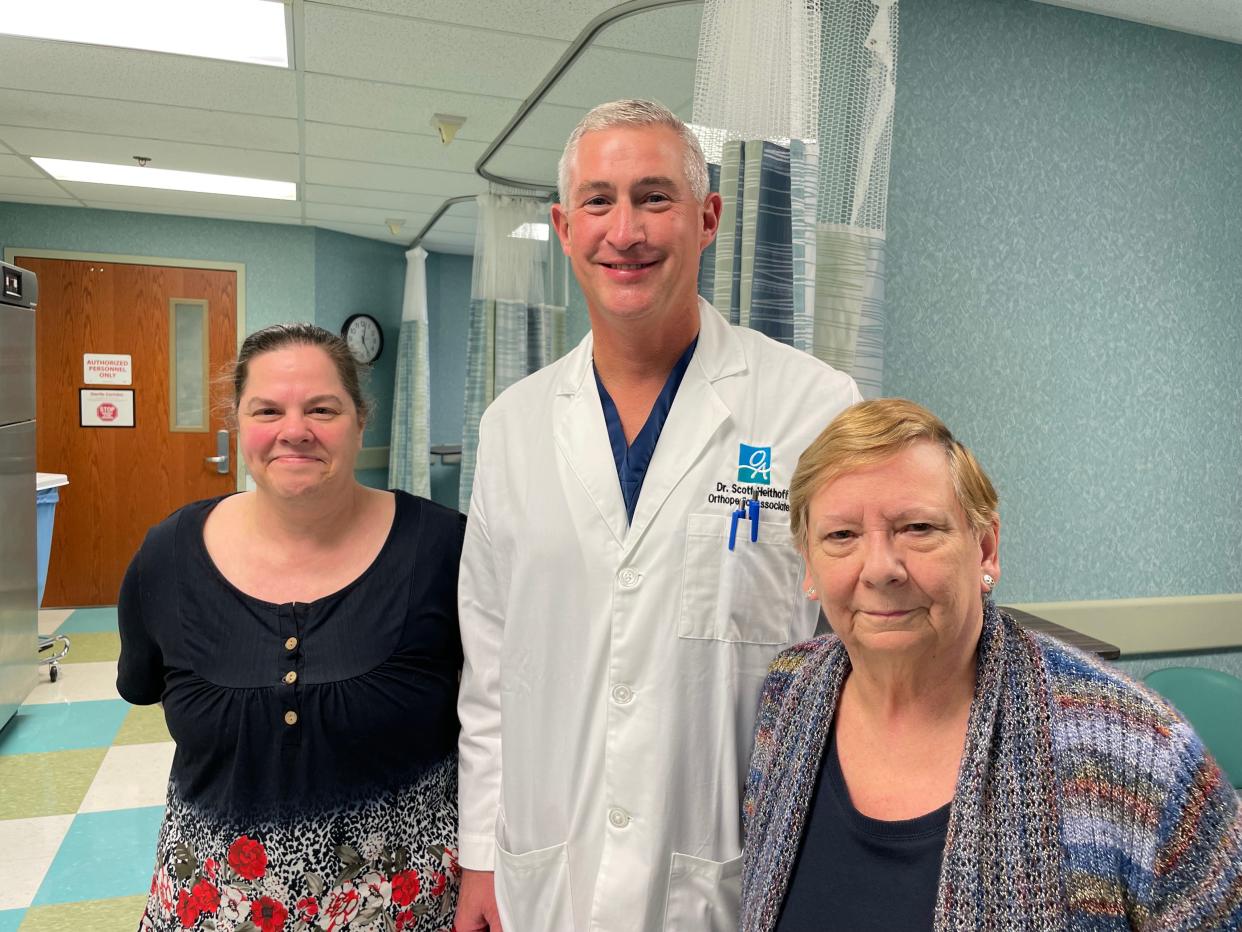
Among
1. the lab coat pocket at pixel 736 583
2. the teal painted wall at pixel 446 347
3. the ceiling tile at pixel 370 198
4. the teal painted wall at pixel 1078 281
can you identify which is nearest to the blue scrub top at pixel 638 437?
the lab coat pocket at pixel 736 583

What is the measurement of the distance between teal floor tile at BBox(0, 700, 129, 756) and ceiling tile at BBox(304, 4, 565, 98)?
9.08 ft

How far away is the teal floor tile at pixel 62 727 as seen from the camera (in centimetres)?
366

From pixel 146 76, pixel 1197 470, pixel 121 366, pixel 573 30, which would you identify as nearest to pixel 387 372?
pixel 121 366

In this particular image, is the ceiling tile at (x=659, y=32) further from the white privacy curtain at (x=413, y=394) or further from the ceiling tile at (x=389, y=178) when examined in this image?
the white privacy curtain at (x=413, y=394)

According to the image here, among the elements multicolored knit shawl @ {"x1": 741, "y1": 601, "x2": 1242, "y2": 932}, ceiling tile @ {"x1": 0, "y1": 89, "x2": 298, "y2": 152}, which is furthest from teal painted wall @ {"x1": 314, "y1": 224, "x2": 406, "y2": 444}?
multicolored knit shawl @ {"x1": 741, "y1": 601, "x2": 1242, "y2": 932}

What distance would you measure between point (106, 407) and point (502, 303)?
9.96 ft

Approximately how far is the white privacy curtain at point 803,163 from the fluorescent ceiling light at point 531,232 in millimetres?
2962

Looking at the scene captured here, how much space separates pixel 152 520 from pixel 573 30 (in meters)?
4.88

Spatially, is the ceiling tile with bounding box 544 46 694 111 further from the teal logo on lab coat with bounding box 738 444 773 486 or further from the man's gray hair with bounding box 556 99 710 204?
the teal logo on lab coat with bounding box 738 444 773 486

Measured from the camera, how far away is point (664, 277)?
4.14ft

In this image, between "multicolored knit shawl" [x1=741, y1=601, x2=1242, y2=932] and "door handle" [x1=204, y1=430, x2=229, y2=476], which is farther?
"door handle" [x1=204, y1=430, x2=229, y2=476]

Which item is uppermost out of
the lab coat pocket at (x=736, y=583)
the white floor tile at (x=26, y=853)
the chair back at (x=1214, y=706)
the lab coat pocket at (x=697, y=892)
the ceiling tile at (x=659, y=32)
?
the ceiling tile at (x=659, y=32)

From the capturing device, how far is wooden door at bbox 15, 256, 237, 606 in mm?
5867

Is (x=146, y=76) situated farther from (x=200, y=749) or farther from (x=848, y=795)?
(x=848, y=795)
